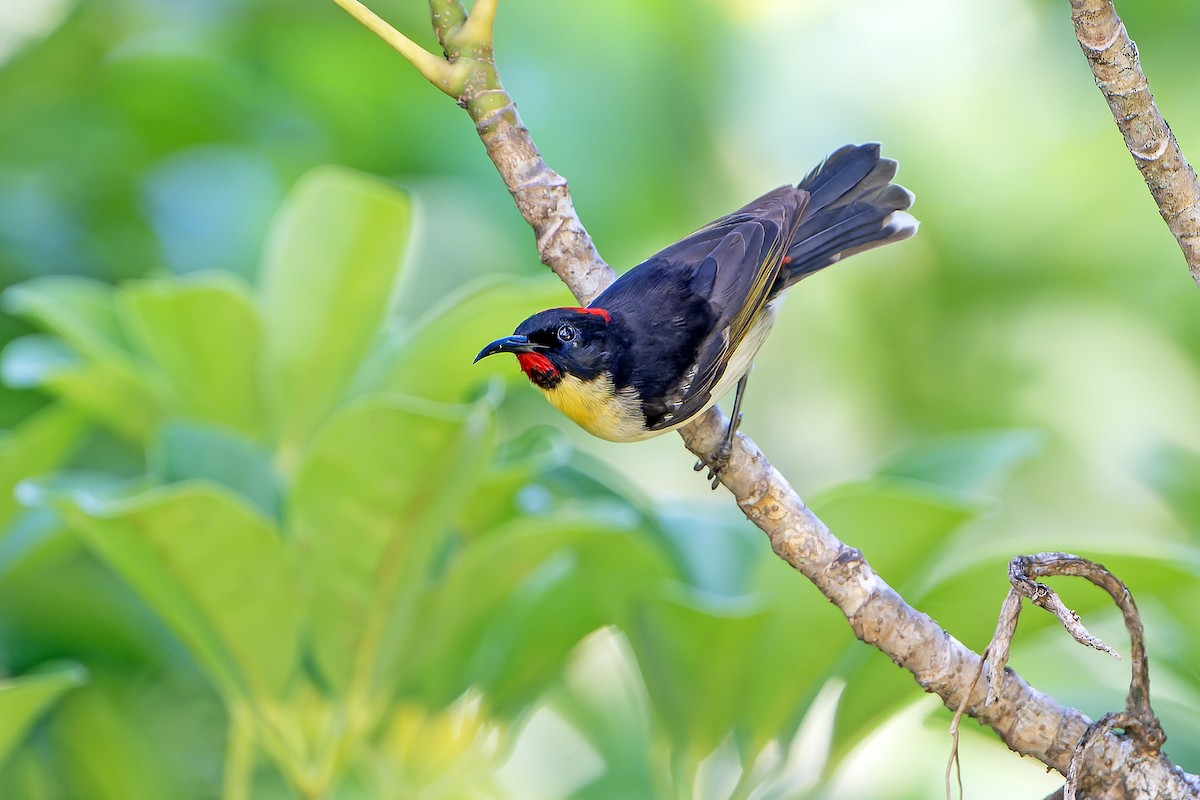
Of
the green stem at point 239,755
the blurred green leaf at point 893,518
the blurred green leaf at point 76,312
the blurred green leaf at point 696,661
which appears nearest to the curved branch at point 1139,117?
the blurred green leaf at point 893,518

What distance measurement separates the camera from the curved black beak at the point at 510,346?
0.99 metres

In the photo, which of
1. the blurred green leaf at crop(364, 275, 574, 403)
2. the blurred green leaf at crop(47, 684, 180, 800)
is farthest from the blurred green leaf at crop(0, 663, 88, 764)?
the blurred green leaf at crop(364, 275, 574, 403)

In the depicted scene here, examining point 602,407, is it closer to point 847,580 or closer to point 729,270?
point 729,270

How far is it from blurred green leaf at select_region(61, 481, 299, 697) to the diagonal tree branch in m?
0.37

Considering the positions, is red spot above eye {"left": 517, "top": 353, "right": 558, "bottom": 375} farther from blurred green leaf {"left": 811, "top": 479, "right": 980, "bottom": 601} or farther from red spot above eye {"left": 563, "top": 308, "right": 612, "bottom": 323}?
blurred green leaf {"left": 811, "top": 479, "right": 980, "bottom": 601}

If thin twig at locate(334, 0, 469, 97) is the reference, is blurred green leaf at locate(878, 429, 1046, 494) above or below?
below

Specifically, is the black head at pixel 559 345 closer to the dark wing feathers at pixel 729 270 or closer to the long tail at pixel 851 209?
the dark wing feathers at pixel 729 270

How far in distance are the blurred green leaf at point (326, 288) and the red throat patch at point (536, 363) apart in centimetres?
19

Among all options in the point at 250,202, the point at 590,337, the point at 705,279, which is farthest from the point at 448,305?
the point at 250,202

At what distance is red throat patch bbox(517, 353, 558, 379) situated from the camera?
3.49 ft

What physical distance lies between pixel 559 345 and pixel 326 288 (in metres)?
0.28

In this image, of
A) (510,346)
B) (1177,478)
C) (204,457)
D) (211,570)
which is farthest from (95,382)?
(1177,478)

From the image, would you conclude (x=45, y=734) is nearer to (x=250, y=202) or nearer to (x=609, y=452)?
(x=250, y=202)

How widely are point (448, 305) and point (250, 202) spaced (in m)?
0.76
